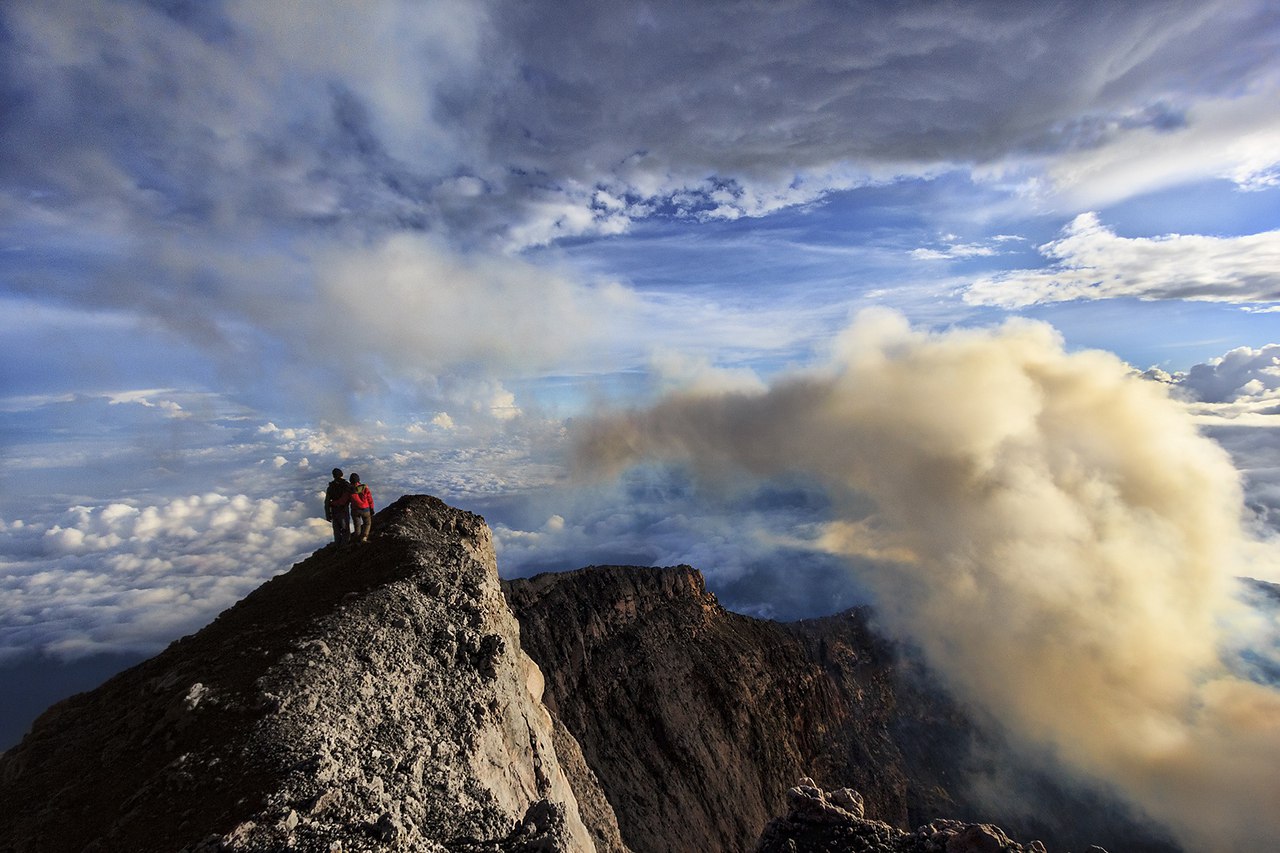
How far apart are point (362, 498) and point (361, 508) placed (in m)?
0.38

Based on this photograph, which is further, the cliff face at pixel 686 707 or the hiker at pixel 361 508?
the cliff face at pixel 686 707

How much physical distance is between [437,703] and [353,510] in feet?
31.5

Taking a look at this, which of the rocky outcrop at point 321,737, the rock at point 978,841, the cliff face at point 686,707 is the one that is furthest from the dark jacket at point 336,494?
the cliff face at point 686,707

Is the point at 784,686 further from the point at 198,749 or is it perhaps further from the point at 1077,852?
the point at 198,749

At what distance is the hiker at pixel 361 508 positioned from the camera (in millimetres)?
22594

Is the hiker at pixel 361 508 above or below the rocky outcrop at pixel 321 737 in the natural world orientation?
above

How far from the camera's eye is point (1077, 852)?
95312 mm

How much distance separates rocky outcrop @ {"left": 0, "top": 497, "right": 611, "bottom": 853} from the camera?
1110 cm

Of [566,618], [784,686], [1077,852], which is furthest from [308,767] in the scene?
[1077,852]

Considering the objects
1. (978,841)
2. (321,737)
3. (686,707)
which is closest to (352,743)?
(321,737)

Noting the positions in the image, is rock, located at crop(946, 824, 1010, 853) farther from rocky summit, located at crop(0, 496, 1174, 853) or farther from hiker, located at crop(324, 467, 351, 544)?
hiker, located at crop(324, 467, 351, 544)

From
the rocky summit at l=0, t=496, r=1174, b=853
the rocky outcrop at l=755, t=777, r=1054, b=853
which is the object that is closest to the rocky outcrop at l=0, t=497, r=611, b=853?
the rocky summit at l=0, t=496, r=1174, b=853

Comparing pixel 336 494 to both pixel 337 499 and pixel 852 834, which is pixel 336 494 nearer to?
pixel 337 499

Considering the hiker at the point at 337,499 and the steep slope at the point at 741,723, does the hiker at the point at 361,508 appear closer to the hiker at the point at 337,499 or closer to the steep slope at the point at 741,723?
the hiker at the point at 337,499
